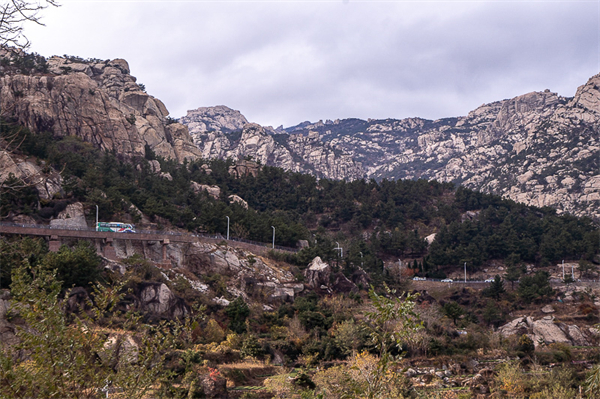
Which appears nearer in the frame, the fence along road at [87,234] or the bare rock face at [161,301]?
the bare rock face at [161,301]

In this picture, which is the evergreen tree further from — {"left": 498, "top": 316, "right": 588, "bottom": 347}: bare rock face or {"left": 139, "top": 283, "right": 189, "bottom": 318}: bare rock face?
{"left": 139, "top": 283, "right": 189, "bottom": 318}: bare rock face

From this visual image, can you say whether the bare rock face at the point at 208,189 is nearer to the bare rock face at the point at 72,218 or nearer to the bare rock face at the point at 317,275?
the bare rock face at the point at 72,218

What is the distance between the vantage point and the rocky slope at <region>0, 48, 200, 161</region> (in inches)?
3000

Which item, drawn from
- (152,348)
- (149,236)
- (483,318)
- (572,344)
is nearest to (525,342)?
(572,344)

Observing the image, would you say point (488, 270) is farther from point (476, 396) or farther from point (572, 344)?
point (476, 396)

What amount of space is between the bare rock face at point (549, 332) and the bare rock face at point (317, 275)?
21033 mm

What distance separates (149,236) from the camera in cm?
4984

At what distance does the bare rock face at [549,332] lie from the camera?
153ft

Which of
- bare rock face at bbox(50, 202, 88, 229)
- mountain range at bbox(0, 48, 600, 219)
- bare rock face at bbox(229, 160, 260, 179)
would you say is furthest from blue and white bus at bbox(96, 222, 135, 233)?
bare rock face at bbox(229, 160, 260, 179)

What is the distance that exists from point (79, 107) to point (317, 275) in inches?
2226

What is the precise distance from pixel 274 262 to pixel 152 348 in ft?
178

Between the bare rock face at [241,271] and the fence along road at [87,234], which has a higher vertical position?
the fence along road at [87,234]

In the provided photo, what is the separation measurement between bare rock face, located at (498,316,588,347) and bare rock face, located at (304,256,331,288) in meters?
21.0

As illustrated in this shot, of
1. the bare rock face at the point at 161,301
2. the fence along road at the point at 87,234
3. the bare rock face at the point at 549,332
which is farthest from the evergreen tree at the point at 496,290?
the bare rock face at the point at 161,301
